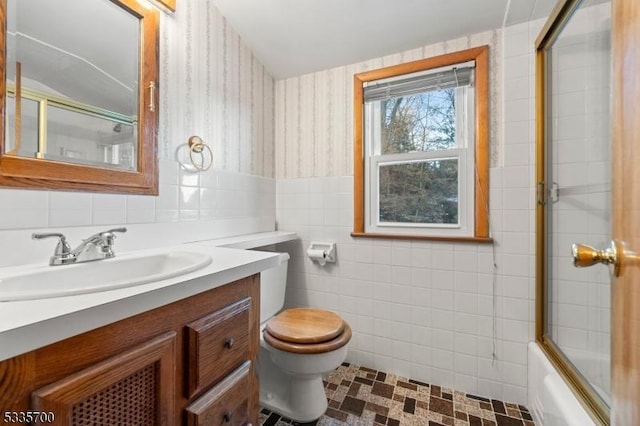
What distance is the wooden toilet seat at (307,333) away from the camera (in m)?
1.21

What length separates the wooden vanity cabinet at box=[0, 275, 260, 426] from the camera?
0.44 meters

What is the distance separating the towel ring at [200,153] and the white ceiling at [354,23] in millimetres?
784

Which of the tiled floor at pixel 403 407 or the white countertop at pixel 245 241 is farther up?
the white countertop at pixel 245 241

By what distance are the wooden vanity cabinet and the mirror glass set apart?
0.74 m

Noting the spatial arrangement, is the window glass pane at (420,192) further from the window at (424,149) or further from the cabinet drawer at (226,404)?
the cabinet drawer at (226,404)

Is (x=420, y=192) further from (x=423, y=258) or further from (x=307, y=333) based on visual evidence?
(x=307, y=333)

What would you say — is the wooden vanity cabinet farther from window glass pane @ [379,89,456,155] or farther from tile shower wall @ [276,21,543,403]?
window glass pane @ [379,89,456,155]

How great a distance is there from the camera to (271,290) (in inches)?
62.1

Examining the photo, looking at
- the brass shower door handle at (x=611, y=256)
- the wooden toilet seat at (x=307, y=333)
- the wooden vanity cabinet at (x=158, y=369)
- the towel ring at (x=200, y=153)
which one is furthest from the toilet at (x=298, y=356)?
the brass shower door handle at (x=611, y=256)

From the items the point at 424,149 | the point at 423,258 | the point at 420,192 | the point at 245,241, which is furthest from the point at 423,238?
the point at 245,241

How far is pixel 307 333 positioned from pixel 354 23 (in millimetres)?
1613

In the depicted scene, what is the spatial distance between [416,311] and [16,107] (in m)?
1.89

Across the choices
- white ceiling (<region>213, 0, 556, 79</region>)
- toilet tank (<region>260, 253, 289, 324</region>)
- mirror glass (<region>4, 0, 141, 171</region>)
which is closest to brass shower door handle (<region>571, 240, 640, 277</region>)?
toilet tank (<region>260, 253, 289, 324</region>)

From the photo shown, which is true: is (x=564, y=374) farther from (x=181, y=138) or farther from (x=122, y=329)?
(x=181, y=138)
